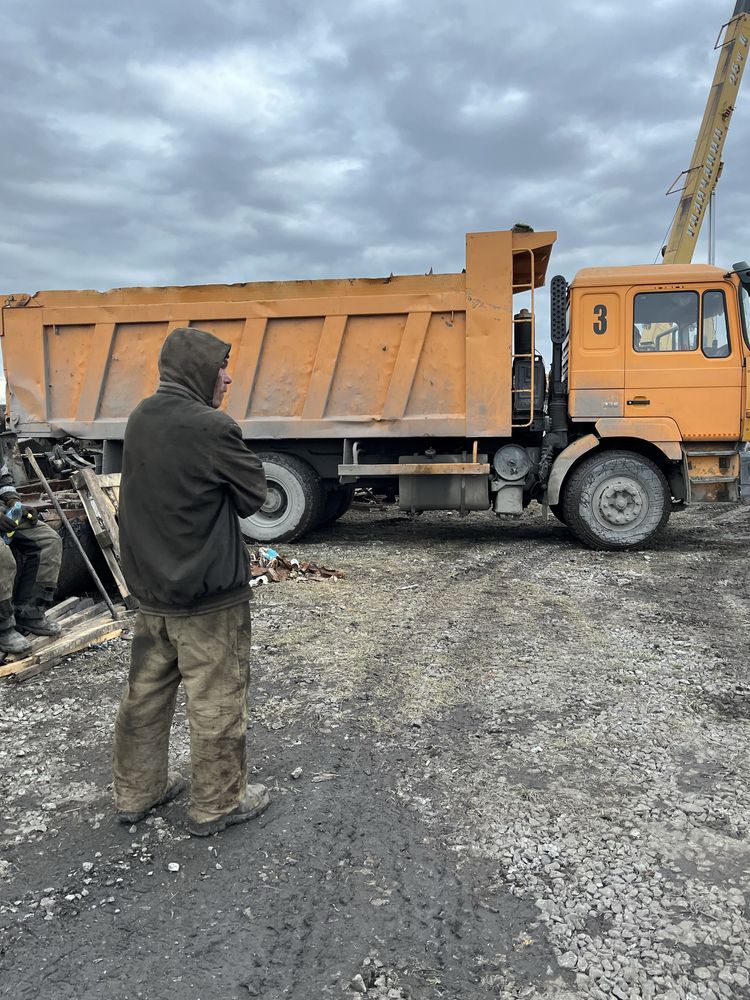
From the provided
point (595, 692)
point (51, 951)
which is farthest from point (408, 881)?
point (595, 692)

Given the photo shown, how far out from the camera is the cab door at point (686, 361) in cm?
726

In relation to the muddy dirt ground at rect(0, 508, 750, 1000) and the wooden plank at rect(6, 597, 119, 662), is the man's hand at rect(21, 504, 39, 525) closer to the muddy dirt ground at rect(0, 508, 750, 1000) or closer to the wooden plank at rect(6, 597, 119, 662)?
the wooden plank at rect(6, 597, 119, 662)

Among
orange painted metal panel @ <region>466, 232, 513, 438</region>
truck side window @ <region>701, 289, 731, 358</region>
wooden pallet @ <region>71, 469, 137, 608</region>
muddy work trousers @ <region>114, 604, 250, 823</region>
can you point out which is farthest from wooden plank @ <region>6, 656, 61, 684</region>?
truck side window @ <region>701, 289, 731, 358</region>

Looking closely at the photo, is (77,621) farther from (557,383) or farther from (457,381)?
(557,383)

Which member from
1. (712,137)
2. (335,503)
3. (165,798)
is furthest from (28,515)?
(712,137)

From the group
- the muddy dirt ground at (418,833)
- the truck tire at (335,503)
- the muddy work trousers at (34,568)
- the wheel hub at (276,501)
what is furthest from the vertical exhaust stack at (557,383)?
the muddy work trousers at (34,568)

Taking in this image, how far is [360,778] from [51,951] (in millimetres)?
1292

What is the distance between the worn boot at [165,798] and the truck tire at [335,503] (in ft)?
19.7

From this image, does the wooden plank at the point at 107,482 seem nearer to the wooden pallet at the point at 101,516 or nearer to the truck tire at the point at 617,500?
the wooden pallet at the point at 101,516

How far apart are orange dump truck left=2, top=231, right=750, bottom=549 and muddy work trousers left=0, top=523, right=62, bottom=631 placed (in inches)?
144

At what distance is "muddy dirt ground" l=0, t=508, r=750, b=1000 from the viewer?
1995 mm

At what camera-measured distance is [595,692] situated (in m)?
3.91

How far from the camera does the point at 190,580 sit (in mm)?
2434

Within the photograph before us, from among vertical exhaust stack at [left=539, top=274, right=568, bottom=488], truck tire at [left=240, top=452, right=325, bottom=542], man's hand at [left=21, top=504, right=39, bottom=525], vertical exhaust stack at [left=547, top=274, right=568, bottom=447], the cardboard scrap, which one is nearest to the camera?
man's hand at [left=21, top=504, right=39, bottom=525]
